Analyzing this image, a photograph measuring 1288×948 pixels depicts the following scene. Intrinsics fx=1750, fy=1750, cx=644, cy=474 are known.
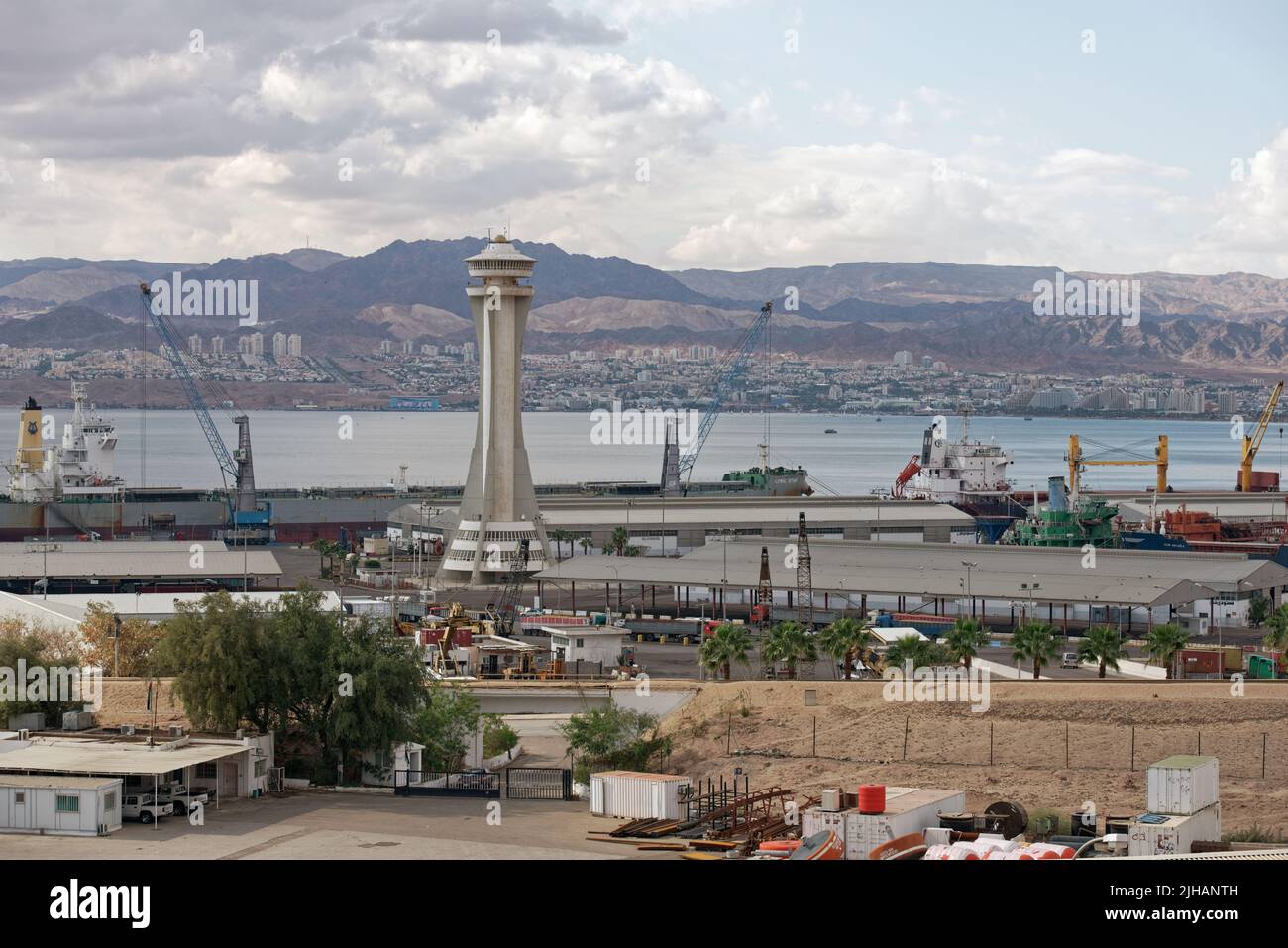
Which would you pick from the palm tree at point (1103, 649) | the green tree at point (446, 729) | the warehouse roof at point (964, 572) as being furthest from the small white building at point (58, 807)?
the warehouse roof at point (964, 572)

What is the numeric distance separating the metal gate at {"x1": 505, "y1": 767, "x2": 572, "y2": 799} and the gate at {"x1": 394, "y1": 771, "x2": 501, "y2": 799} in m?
0.30

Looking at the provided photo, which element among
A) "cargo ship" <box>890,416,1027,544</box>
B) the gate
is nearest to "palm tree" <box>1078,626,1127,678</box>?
the gate

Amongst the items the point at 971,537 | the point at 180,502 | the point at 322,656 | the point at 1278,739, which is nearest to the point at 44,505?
the point at 180,502

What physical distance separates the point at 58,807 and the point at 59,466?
277 ft

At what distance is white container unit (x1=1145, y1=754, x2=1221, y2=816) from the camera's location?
85.4 feet

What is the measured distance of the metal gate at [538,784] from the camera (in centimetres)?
3353

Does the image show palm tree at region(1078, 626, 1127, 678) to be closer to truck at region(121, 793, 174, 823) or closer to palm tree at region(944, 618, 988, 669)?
palm tree at region(944, 618, 988, 669)

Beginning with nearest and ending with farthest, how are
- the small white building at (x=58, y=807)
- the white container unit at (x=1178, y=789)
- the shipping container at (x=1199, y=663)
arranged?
1. the white container unit at (x=1178, y=789)
2. the small white building at (x=58, y=807)
3. the shipping container at (x=1199, y=663)

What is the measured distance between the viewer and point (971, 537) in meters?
106

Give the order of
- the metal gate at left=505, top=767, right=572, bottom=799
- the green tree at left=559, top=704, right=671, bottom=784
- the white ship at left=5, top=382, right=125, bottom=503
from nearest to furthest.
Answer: the metal gate at left=505, top=767, right=572, bottom=799 → the green tree at left=559, top=704, right=671, bottom=784 → the white ship at left=5, top=382, right=125, bottom=503

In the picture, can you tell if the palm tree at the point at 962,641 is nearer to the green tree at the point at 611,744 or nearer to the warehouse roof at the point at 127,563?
the green tree at the point at 611,744

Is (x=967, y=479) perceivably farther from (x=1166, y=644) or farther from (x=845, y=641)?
(x=845, y=641)

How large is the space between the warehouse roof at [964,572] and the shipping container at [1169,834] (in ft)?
107
